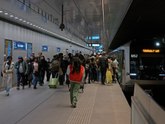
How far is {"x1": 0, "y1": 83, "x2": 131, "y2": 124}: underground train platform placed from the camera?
817 cm

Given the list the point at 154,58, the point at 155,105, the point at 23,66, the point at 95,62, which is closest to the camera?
the point at 155,105

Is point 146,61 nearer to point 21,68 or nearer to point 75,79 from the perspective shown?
point 21,68

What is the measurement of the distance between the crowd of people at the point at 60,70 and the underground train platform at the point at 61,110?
756 mm

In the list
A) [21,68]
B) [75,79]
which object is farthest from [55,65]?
Answer: [75,79]

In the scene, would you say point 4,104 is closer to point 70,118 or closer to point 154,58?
point 70,118

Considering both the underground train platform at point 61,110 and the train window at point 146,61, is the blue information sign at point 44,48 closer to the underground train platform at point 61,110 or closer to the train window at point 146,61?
the train window at point 146,61

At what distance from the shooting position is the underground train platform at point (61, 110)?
8.17m

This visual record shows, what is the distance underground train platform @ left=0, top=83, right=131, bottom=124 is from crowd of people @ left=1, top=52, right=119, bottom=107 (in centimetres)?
76

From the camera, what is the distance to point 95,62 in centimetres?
2000

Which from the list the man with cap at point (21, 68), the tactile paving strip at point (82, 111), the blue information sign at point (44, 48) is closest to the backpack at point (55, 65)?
the man with cap at point (21, 68)

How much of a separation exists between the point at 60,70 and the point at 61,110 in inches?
281

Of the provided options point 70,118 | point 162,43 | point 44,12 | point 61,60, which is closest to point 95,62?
point 61,60

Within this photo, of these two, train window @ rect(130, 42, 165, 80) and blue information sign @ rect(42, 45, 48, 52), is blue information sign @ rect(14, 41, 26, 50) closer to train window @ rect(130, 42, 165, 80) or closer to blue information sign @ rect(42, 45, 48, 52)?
blue information sign @ rect(42, 45, 48, 52)

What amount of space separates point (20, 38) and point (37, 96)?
8.17 metres
